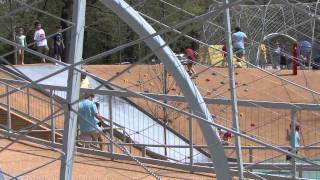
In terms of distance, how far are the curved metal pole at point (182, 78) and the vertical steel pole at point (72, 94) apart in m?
0.43

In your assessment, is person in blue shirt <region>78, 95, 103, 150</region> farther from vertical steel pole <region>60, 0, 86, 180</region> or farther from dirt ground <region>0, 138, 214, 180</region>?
vertical steel pole <region>60, 0, 86, 180</region>

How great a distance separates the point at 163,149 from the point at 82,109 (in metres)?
2.40

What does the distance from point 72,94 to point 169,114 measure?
11.7m

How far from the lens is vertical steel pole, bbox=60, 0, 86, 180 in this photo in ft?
22.5

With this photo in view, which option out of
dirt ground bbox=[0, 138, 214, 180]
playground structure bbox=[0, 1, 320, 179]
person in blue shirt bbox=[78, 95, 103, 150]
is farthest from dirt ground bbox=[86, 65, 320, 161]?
dirt ground bbox=[0, 138, 214, 180]

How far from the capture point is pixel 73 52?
23.0 ft

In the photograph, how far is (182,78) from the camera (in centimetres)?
703

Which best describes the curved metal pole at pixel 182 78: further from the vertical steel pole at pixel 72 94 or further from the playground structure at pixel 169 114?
the vertical steel pole at pixel 72 94

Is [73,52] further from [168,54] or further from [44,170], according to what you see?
[44,170]

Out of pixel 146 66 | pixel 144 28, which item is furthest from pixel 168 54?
pixel 146 66

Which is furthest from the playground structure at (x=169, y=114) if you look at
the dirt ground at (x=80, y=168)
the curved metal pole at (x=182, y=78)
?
the dirt ground at (x=80, y=168)

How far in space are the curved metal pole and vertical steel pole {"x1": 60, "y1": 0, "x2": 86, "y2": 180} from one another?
1.42 feet

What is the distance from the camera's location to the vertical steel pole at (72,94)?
22.5ft

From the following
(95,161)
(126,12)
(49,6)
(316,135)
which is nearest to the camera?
(126,12)
